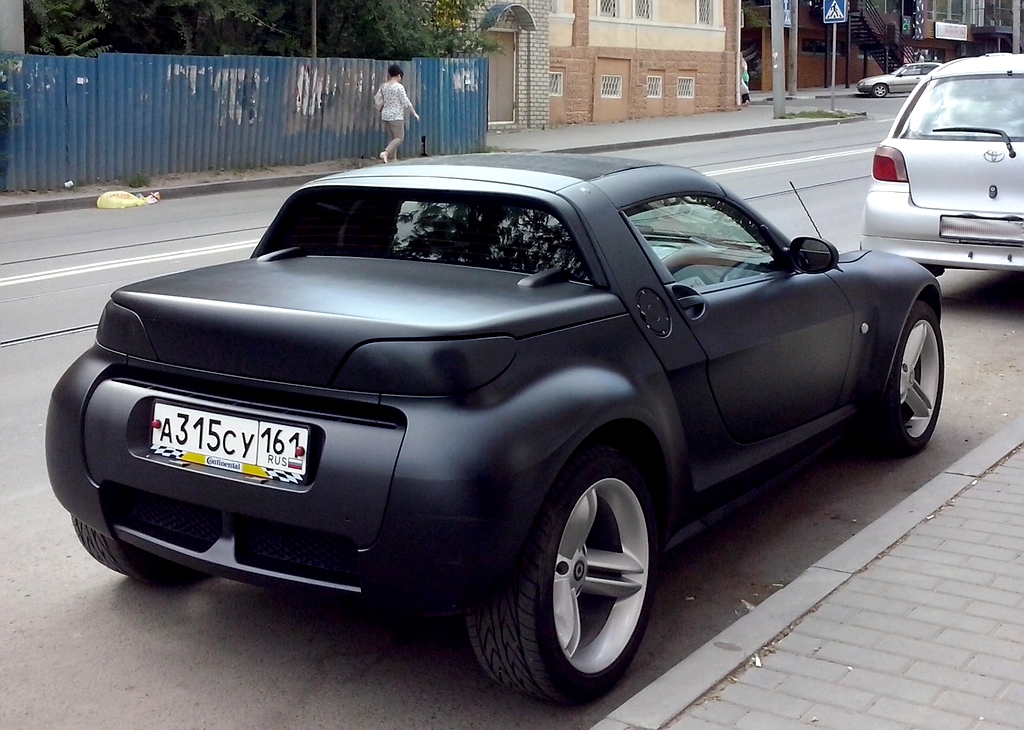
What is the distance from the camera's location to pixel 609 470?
351 cm

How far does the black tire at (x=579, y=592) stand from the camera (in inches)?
130

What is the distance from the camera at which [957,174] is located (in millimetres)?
8703

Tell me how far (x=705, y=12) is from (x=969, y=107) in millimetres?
31527

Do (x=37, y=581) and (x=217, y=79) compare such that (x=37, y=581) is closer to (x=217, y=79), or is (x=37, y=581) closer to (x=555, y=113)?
(x=217, y=79)

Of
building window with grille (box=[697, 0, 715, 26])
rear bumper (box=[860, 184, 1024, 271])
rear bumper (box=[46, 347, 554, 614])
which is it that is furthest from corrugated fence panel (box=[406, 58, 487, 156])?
rear bumper (box=[46, 347, 554, 614])

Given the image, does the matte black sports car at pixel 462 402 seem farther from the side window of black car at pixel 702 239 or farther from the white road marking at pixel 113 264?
the white road marking at pixel 113 264

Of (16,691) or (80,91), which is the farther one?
(80,91)

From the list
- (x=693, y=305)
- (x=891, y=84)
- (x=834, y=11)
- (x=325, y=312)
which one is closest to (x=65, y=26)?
(x=693, y=305)

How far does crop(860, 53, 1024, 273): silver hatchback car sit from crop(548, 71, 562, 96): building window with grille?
2419 cm

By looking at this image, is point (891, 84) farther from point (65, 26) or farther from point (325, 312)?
point (325, 312)

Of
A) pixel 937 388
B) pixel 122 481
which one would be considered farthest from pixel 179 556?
pixel 937 388

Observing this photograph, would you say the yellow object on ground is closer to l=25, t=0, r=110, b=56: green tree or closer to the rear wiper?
l=25, t=0, r=110, b=56: green tree

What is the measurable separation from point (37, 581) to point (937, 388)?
4.04 metres

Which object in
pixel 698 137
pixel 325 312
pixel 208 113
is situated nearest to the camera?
pixel 325 312
